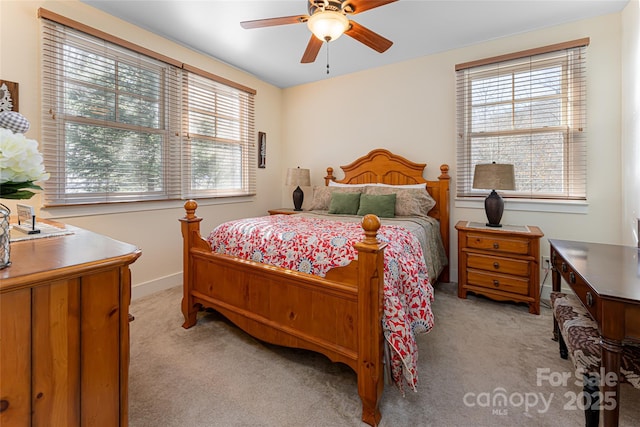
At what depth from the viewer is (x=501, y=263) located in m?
2.65

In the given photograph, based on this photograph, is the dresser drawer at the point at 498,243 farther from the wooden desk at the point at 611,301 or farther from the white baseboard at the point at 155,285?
the white baseboard at the point at 155,285

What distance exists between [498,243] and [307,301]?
6.51 feet

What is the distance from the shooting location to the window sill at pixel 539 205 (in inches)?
107

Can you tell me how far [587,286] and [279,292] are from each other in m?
1.49

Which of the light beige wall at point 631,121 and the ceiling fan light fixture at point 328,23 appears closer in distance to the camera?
the ceiling fan light fixture at point 328,23

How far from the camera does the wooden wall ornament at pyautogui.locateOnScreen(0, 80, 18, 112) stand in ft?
6.76

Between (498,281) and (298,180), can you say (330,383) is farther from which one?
(298,180)

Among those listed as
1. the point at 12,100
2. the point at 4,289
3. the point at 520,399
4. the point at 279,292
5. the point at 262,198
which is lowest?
the point at 520,399

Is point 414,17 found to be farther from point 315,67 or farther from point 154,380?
point 154,380

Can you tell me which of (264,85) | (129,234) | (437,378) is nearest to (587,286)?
(437,378)

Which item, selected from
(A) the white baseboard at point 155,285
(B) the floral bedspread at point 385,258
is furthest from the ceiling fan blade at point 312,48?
(A) the white baseboard at point 155,285

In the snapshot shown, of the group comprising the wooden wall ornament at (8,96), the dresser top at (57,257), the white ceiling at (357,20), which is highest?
the white ceiling at (357,20)

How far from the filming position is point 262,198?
Answer: 4383 millimetres

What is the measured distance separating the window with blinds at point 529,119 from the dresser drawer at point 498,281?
915 millimetres
